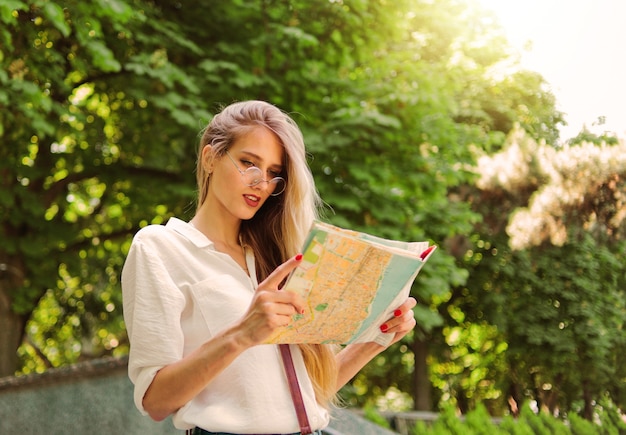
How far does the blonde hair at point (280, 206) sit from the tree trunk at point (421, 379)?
1122 centimetres

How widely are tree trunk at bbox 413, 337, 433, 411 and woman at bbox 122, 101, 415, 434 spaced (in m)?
11.2

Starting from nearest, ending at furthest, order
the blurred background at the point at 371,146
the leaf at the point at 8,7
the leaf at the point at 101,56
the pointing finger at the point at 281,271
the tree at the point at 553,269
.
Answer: the pointing finger at the point at 281,271
the leaf at the point at 8,7
the leaf at the point at 101,56
the blurred background at the point at 371,146
the tree at the point at 553,269

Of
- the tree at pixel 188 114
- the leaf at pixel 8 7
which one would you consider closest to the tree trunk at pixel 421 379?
the tree at pixel 188 114

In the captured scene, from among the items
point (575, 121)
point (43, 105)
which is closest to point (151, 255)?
point (43, 105)

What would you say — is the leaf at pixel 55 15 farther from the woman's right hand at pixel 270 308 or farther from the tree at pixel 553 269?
the tree at pixel 553 269

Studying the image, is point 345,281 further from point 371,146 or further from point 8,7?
point 371,146

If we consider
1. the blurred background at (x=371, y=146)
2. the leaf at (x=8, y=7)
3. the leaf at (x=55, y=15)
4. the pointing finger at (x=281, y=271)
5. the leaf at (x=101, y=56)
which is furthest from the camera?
the blurred background at (x=371, y=146)

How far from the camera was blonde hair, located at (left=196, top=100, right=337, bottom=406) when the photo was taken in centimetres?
149

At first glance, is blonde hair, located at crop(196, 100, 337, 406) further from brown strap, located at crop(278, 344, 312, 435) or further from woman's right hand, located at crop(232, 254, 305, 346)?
woman's right hand, located at crop(232, 254, 305, 346)

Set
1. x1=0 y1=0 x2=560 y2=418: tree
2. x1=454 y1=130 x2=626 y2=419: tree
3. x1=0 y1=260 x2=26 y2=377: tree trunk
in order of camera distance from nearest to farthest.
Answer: x1=0 y1=0 x2=560 y2=418: tree → x1=0 y1=260 x2=26 y2=377: tree trunk → x1=454 y1=130 x2=626 y2=419: tree

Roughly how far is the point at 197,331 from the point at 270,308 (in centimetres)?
26

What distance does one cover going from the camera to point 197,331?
52.9 inches

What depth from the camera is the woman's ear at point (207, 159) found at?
1.53 meters

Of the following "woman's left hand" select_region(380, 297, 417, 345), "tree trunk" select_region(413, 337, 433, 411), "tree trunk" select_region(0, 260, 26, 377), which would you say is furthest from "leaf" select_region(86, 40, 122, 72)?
"tree trunk" select_region(413, 337, 433, 411)
